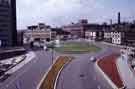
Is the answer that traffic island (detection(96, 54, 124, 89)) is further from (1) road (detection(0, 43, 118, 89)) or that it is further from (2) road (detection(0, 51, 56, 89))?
(2) road (detection(0, 51, 56, 89))

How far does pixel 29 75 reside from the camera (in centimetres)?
5825

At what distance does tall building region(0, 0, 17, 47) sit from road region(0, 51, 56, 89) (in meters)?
51.8

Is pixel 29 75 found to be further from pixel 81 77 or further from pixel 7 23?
pixel 7 23

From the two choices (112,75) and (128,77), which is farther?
(112,75)

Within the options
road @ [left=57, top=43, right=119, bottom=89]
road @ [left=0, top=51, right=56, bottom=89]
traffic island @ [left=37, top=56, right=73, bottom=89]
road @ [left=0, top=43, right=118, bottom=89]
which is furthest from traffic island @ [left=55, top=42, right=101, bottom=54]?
road @ [left=57, top=43, right=119, bottom=89]

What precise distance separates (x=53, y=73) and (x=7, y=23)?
78332 millimetres

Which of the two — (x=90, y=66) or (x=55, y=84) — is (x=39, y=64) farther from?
(x=55, y=84)

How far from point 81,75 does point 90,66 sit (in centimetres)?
1165


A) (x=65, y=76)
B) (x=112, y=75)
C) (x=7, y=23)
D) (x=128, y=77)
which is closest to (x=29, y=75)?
(x=65, y=76)

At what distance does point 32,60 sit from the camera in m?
78.0

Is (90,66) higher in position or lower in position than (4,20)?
lower

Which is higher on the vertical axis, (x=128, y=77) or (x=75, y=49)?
(x=75, y=49)

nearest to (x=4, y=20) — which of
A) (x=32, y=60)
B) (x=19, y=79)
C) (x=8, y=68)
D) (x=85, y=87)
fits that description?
(x=32, y=60)

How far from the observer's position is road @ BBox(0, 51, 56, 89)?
48.8 meters
